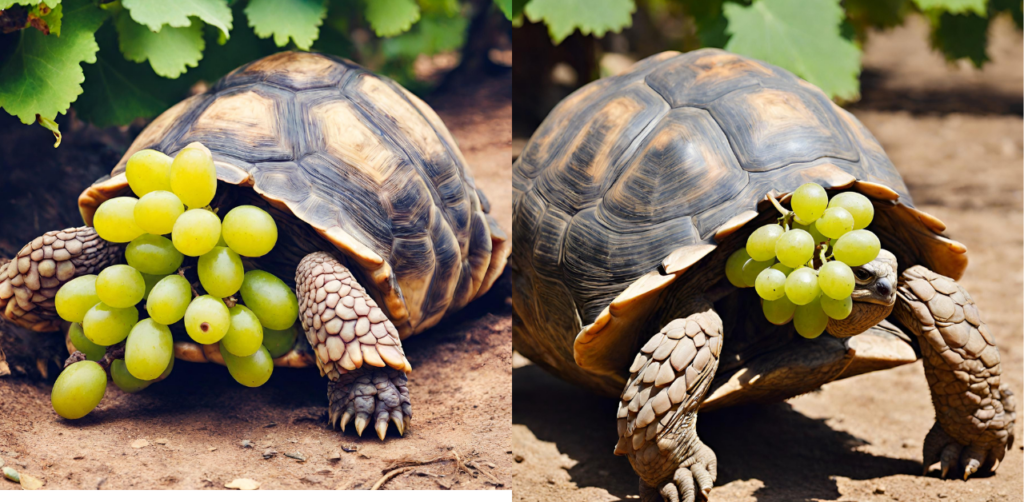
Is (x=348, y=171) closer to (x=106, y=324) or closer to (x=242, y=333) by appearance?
(x=242, y=333)

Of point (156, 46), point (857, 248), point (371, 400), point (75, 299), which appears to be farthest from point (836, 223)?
point (156, 46)

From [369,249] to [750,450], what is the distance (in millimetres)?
1076

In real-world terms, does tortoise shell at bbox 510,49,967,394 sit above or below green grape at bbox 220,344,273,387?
above

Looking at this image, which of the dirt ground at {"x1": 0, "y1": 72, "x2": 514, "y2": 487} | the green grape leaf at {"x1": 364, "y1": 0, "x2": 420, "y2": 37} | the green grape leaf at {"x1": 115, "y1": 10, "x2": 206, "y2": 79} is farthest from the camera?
the green grape leaf at {"x1": 364, "y1": 0, "x2": 420, "y2": 37}

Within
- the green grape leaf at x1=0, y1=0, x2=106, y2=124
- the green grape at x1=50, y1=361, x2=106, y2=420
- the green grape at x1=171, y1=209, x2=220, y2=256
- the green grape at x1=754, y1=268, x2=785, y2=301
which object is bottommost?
the green grape at x1=50, y1=361, x2=106, y2=420

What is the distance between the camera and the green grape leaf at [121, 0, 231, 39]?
1512 mm

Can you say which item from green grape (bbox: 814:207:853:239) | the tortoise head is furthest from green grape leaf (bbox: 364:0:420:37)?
the tortoise head

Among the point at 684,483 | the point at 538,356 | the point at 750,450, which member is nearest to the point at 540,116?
the point at 538,356

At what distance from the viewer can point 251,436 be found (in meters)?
1.32

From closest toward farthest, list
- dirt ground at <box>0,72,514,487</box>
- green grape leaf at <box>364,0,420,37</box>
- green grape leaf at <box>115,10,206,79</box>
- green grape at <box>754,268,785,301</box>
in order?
1. dirt ground at <box>0,72,514,487</box>
2. green grape at <box>754,268,785,301</box>
3. green grape leaf at <box>115,10,206,79</box>
4. green grape leaf at <box>364,0,420,37</box>

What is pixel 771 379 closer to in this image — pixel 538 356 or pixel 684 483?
pixel 684 483

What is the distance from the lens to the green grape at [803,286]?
4.19ft

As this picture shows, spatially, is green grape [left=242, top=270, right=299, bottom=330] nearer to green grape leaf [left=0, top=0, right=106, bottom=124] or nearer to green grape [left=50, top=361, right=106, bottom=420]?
green grape [left=50, top=361, right=106, bottom=420]

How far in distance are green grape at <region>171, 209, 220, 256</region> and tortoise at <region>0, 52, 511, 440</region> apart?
146 mm
